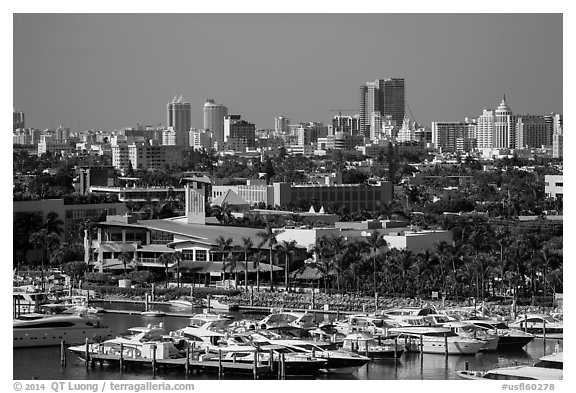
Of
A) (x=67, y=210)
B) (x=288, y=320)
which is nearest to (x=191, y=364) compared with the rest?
(x=288, y=320)

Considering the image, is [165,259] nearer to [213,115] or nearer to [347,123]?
[213,115]

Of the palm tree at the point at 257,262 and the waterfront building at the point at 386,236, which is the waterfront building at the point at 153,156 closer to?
the waterfront building at the point at 386,236

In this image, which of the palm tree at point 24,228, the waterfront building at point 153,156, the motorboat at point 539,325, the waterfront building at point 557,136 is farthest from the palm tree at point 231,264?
the waterfront building at point 557,136

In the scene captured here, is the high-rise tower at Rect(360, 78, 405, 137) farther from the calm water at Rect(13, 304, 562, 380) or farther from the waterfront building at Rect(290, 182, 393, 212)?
the calm water at Rect(13, 304, 562, 380)

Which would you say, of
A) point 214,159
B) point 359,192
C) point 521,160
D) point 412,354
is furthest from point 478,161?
point 412,354

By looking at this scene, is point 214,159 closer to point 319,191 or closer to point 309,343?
point 319,191
